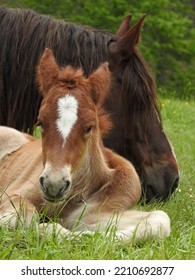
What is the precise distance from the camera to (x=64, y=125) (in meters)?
4.37

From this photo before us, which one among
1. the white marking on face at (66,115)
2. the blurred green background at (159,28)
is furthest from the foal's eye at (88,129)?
the blurred green background at (159,28)

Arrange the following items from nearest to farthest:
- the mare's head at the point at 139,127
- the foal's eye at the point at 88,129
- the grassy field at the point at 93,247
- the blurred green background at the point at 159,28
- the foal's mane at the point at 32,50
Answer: the grassy field at the point at 93,247
the foal's eye at the point at 88,129
the mare's head at the point at 139,127
the foal's mane at the point at 32,50
the blurred green background at the point at 159,28

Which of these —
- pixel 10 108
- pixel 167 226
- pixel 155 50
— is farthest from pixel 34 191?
pixel 155 50

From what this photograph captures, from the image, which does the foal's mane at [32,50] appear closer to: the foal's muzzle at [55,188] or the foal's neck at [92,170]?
the foal's neck at [92,170]

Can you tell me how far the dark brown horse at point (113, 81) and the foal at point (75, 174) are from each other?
648mm

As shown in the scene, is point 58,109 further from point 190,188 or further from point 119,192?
point 190,188

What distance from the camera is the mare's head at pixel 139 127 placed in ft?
19.6

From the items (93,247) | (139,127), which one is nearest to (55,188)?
(93,247)

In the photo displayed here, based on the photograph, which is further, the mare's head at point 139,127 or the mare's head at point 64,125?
the mare's head at point 139,127

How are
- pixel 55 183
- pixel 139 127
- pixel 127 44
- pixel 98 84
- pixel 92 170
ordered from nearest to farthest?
pixel 55 183 → pixel 98 84 → pixel 92 170 → pixel 139 127 → pixel 127 44

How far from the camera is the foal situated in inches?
171

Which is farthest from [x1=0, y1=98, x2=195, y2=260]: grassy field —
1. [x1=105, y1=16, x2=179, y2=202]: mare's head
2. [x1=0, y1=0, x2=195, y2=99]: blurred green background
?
[x1=0, y1=0, x2=195, y2=99]: blurred green background

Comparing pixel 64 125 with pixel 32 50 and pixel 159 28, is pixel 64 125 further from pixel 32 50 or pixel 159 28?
pixel 159 28

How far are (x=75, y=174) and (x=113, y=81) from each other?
64.6 inches
